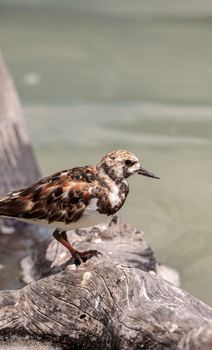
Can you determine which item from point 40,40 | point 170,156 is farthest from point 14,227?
point 40,40

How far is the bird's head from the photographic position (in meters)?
4.17

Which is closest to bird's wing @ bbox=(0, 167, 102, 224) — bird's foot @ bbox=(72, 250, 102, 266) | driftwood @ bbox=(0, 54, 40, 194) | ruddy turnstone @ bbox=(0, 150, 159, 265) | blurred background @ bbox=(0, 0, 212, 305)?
ruddy turnstone @ bbox=(0, 150, 159, 265)

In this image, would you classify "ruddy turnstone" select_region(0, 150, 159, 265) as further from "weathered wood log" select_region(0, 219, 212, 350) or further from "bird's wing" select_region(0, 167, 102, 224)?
"weathered wood log" select_region(0, 219, 212, 350)

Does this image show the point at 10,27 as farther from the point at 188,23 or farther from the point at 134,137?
the point at 134,137

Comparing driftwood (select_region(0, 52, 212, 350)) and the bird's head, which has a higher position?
the bird's head

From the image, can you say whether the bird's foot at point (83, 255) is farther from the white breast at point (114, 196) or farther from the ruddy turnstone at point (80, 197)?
the white breast at point (114, 196)

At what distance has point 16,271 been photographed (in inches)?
215

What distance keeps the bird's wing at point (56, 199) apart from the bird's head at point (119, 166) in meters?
0.07

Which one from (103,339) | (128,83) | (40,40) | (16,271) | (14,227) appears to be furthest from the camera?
(40,40)

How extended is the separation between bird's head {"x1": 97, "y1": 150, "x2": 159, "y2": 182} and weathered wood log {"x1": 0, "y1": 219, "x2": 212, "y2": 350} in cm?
36

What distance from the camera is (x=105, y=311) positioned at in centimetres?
383

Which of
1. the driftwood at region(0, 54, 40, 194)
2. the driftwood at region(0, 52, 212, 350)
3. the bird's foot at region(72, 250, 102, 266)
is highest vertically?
the driftwood at region(0, 54, 40, 194)

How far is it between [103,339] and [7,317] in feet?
1.45

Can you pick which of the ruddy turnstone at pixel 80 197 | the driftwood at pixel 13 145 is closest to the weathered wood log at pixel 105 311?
the ruddy turnstone at pixel 80 197
